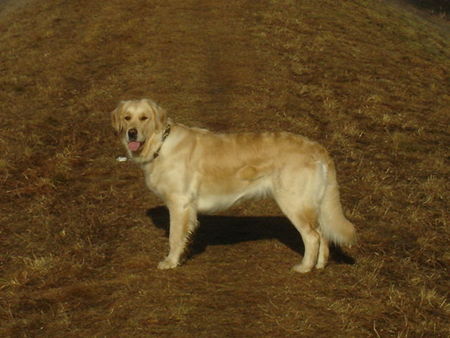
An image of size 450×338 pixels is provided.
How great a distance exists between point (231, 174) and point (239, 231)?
73.3 inches

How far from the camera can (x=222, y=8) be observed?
25.1 m

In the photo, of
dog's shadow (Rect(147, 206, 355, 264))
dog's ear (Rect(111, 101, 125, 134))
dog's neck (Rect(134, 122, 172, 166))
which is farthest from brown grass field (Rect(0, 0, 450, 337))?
dog's ear (Rect(111, 101, 125, 134))

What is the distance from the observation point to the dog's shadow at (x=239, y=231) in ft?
27.8

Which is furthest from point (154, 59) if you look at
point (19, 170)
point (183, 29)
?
point (19, 170)

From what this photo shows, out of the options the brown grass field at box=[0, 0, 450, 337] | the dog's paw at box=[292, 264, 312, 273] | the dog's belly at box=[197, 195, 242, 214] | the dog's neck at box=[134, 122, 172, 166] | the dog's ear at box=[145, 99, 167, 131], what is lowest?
the brown grass field at box=[0, 0, 450, 337]

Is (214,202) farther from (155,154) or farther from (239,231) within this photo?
(239,231)

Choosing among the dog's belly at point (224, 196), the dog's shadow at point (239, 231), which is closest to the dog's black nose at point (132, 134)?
the dog's belly at point (224, 196)

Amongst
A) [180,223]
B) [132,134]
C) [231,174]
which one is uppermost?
[132,134]

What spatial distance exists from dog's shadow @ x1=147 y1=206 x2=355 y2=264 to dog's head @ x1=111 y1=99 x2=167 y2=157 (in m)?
1.68

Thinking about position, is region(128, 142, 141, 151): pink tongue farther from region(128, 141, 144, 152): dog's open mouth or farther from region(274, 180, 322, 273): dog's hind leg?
region(274, 180, 322, 273): dog's hind leg

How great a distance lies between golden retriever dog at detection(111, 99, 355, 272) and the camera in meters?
7.29

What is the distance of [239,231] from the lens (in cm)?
914

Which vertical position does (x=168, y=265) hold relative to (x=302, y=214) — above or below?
below

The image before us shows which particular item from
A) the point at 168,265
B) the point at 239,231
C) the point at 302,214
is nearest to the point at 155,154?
the point at 168,265
